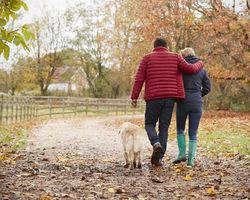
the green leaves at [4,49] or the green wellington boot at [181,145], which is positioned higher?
the green leaves at [4,49]

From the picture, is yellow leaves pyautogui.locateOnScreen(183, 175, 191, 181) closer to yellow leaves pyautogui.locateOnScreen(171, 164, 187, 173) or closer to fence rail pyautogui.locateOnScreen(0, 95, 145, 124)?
yellow leaves pyautogui.locateOnScreen(171, 164, 187, 173)

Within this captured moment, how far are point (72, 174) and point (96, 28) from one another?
125 feet

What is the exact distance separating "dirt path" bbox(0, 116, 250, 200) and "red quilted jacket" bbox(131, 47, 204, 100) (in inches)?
45.8

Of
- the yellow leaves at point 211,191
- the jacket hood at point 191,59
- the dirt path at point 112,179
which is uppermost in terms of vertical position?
the jacket hood at point 191,59

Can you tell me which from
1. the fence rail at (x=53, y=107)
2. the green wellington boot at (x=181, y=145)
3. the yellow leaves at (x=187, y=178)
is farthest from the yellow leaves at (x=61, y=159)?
the fence rail at (x=53, y=107)

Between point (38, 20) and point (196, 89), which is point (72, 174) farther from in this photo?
point (38, 20)

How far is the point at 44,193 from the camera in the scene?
196 inches

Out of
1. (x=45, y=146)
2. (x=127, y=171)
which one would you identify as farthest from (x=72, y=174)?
(x=45, y=146)

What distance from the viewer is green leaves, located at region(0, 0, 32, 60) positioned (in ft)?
13.4

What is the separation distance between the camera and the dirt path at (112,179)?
504 cm

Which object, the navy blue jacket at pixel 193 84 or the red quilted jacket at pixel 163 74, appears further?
the navy blue jacket at pixel 193 84

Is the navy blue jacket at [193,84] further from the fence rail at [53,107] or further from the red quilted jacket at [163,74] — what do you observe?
the fence rail at [53,107]

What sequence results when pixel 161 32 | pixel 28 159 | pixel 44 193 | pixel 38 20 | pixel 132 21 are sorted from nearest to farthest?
pixel 44 193
pixel 28 159
pixel 161 32
pixel 132 21
pixel 38 20

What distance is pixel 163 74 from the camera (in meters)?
7.00
